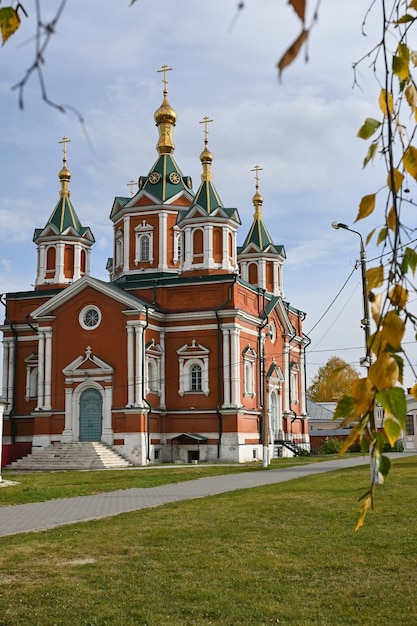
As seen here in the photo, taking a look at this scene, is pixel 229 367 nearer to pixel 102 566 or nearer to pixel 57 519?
pixel 57 519

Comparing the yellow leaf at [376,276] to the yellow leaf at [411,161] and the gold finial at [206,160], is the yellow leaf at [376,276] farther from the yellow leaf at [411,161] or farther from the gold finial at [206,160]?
the gold finial at [206,160]

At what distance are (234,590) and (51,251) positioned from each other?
113 ft

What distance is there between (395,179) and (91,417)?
32.5 metres

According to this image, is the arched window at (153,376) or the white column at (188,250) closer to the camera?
the arched window at (153,376)

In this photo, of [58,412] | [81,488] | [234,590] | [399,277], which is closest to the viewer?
[399,277]

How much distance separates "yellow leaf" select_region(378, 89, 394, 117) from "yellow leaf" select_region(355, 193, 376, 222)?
0.85 feet

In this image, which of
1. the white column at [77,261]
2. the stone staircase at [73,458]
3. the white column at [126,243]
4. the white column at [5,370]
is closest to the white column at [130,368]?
the stone staircase at [73,458]

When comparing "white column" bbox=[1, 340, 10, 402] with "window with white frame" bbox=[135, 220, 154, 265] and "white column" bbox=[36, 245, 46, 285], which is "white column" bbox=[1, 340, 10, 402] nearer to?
"white column" bbox=[36, 245, 46, 285]

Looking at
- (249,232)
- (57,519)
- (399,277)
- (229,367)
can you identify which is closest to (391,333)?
(399,277)

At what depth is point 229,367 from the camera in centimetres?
3450

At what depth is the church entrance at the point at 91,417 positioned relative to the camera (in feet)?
111

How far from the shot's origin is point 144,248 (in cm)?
3869

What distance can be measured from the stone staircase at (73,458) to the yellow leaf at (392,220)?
2988 centimetres

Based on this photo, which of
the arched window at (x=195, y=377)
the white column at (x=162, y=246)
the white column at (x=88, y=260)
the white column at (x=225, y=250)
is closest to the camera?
the arched window at (x=195, y=377)
